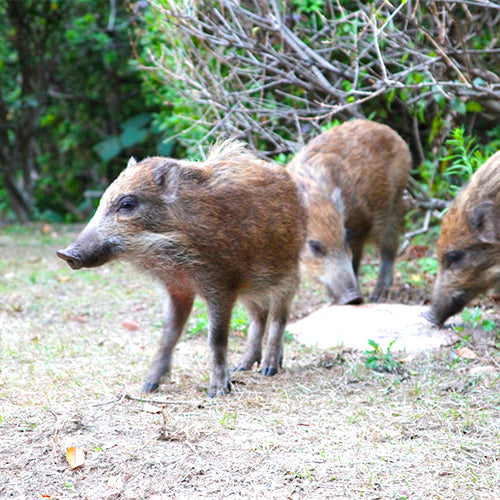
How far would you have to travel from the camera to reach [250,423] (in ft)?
10.8

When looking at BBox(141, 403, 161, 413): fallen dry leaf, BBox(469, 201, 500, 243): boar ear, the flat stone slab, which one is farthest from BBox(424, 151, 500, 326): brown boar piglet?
BBox(141, 403, 161, 413): fallen dry leaf

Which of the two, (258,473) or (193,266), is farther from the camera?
(193,266)

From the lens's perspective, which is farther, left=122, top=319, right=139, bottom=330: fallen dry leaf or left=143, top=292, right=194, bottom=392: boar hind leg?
left=122, top=319, right=139, bottom=330: fallen dry leaf

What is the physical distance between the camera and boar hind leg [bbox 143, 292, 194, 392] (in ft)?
13.0

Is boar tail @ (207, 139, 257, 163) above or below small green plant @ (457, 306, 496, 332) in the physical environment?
above

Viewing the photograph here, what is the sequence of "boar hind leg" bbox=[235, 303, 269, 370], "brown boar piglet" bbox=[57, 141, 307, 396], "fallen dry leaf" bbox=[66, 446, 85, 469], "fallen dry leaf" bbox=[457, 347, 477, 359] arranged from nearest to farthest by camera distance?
"fallen dry leaf" bbox=[66, 446, 85, 469] < "brown boar piglet" bbox=[57, 141, 307, 396] < "fallen dry leaf" bbox=[457, 347, 477, 359] < "boar hind leg" bbox=[235, 303, 269, 370]

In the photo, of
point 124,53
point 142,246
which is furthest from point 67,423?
point 124,53

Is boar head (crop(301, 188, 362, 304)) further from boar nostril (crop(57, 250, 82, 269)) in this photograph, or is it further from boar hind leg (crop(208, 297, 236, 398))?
boar nostril (crop(57, 250, 82, 269))

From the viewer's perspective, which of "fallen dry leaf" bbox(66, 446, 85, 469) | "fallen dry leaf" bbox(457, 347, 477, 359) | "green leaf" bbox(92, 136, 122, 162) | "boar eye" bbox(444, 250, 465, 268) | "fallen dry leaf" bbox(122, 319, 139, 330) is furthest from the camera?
"green leaf" bbox(92, 136, 122, 162)

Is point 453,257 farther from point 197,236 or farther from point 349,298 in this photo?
point 197,236

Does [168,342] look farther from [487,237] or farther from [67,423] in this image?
[487,237]

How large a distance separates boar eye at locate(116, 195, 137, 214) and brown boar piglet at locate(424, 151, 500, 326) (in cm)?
231

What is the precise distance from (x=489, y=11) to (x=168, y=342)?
5.27 m

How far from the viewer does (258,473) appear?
2756 mm
